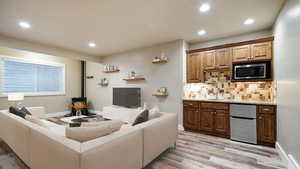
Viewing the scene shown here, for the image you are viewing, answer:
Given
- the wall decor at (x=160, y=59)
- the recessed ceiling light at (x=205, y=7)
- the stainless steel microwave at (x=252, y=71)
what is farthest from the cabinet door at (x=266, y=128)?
the wall decor at (x=160, y=59)

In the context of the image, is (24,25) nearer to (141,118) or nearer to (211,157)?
(141,118)

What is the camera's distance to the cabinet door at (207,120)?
3.59m

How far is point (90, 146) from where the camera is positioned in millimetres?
1293

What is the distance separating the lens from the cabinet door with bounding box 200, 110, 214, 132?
3.59 metres

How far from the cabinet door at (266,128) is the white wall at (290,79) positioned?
1.05ft

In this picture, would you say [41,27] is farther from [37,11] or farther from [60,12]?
[60,12]

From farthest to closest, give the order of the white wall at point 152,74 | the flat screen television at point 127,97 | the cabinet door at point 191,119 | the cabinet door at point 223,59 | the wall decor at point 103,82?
the wall decor at point 103,82 < the flat screen television at point 127,97 < the white wall at point 152,74 < the cabinet door at point 191,119 < the cabinet door at point 223,59

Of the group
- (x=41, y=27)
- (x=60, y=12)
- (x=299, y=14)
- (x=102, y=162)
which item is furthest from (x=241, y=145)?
(x=41, y=27)

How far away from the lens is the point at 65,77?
21.6ft

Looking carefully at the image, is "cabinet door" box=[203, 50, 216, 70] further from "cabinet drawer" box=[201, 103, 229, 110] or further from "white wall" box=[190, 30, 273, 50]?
"cabinet drawer" box=[201, 103, 229, 110]

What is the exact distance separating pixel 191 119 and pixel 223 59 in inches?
75.1

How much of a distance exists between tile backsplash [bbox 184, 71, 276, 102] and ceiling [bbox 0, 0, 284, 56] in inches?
49.4

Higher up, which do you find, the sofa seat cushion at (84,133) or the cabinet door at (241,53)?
the cabinet door at (241,53)

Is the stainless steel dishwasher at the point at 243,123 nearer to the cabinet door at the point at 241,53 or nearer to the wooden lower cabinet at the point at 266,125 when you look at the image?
the wooden lower cabinet at the point at 266,125
